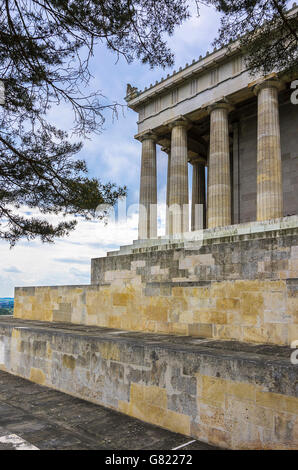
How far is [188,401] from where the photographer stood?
4551 millimetres

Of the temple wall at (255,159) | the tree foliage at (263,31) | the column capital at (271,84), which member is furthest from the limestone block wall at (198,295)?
the column capital at (271,84)

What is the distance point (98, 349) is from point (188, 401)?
2077 millimetres

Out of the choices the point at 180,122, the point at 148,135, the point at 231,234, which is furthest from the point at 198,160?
the point at 231,234

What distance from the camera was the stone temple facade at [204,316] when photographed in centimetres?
412

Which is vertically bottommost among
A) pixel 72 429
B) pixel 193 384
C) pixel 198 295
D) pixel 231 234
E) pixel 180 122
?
pixel 72 429

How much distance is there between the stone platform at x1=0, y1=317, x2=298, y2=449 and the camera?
3.75m

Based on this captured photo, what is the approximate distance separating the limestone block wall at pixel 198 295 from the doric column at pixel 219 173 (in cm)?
601

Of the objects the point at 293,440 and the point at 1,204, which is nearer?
the point at 293,440

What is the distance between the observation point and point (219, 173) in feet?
54.8

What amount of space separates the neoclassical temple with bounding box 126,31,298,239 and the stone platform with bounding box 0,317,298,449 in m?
10.7

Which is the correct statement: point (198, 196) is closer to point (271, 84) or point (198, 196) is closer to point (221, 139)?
point (221, 139)

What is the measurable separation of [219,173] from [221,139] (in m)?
1.95
